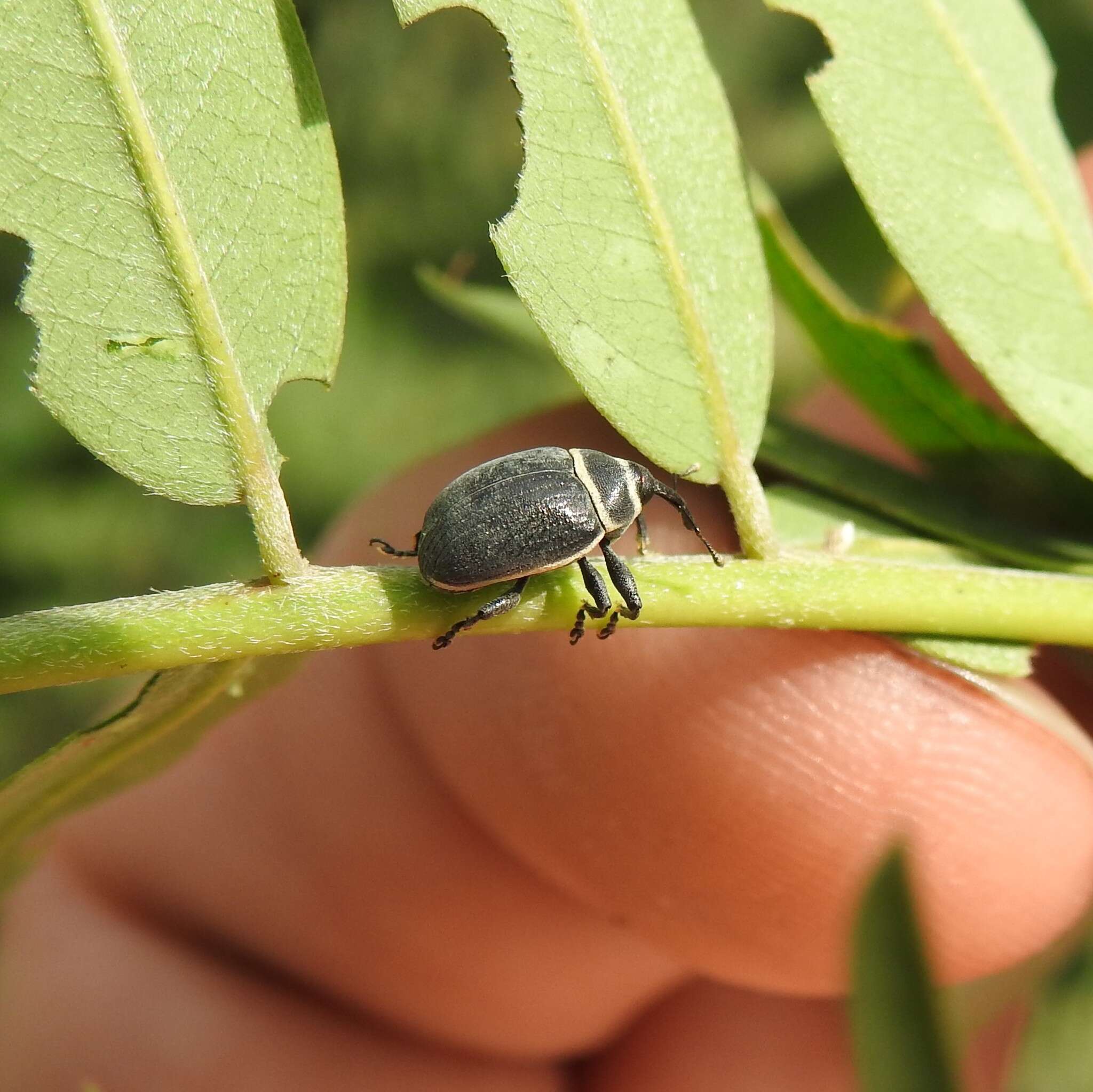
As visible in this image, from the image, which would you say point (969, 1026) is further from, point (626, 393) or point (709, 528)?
point (626, 393)

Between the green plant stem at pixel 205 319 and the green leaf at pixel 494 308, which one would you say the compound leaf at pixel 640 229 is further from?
the green leaf at pixel 494 308

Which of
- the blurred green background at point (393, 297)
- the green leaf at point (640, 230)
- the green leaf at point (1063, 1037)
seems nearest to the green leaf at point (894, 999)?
the green leaf at point (1063, 1037)

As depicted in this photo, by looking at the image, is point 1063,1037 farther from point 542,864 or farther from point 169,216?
point 169,216

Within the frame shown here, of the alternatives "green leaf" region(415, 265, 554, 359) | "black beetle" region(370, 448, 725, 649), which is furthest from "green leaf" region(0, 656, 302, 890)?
"green leaf" region(415, 265, 554, 359)

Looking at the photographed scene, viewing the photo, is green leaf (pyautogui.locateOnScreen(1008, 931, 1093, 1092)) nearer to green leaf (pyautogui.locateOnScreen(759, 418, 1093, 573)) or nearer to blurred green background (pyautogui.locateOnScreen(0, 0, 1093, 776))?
green leaf (pyautogui.locateOnScreen(759, 418, 1093, 573))

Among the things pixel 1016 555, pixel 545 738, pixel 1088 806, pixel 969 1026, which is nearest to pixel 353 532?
pixel 545 738
